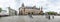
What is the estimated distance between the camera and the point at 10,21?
1.51 meters

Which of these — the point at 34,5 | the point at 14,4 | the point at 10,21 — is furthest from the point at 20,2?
the point at 10,21

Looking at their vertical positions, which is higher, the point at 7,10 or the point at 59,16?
the point at 7,10

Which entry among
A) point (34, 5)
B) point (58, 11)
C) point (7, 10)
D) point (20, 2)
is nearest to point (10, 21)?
point (7, 10)

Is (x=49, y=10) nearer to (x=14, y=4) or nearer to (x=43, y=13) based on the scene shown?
(x=43, y=13)

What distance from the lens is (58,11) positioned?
1.56 m

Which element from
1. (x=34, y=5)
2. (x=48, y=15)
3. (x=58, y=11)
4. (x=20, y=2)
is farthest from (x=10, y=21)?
(x=58, y=11)

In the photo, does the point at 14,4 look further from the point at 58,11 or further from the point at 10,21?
the point at 58,11

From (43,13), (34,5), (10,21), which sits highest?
(34,5)

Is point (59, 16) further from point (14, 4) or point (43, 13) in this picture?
point (14, 4)

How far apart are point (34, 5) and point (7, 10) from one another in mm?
407

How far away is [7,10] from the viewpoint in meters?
1.52

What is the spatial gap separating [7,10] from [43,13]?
0.54 m

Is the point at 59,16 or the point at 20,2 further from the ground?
the point at 20,2

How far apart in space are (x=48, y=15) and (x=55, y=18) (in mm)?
114
